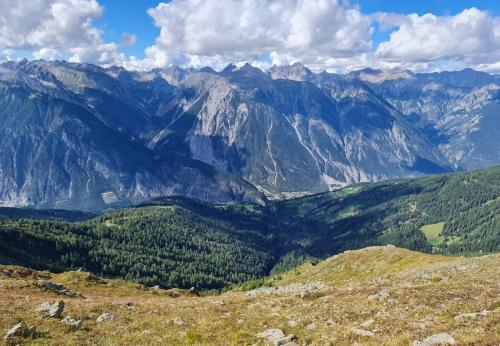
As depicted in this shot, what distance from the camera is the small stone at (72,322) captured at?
3983cm

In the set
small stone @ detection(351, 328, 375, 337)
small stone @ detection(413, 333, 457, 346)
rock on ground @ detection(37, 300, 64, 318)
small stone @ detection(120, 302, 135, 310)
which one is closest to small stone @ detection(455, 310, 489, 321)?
small stone @ detection(413, 333, 457, 346)

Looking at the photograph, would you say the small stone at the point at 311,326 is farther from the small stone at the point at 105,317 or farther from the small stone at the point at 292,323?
the small stone at the point at 105,317

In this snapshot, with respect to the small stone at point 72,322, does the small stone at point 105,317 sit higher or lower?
lower

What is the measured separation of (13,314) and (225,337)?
22.6m

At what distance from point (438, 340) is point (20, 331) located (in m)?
30.7

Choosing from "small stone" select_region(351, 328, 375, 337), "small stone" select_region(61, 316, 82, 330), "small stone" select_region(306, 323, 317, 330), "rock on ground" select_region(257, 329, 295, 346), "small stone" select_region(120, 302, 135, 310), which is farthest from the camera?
"small stone" select_region(120, 302, 135, 310)

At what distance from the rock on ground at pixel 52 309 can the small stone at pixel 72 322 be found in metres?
1.44

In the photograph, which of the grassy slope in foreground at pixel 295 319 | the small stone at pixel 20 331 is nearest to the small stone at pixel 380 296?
the grassy slope in foreground at pixel 295 319

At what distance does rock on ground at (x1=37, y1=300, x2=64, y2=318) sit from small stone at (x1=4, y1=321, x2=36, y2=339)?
6818mm

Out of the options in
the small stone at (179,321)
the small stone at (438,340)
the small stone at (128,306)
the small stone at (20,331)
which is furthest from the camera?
the small stone at (128,306)

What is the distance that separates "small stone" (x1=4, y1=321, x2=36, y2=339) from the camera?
113ft

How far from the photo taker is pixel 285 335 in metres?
34.5

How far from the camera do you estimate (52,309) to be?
146ft

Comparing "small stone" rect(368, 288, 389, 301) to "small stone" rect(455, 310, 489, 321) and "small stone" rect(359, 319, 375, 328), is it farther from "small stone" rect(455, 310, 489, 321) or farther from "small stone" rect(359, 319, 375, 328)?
"small stone" rect(455, 310, 489, 321)
